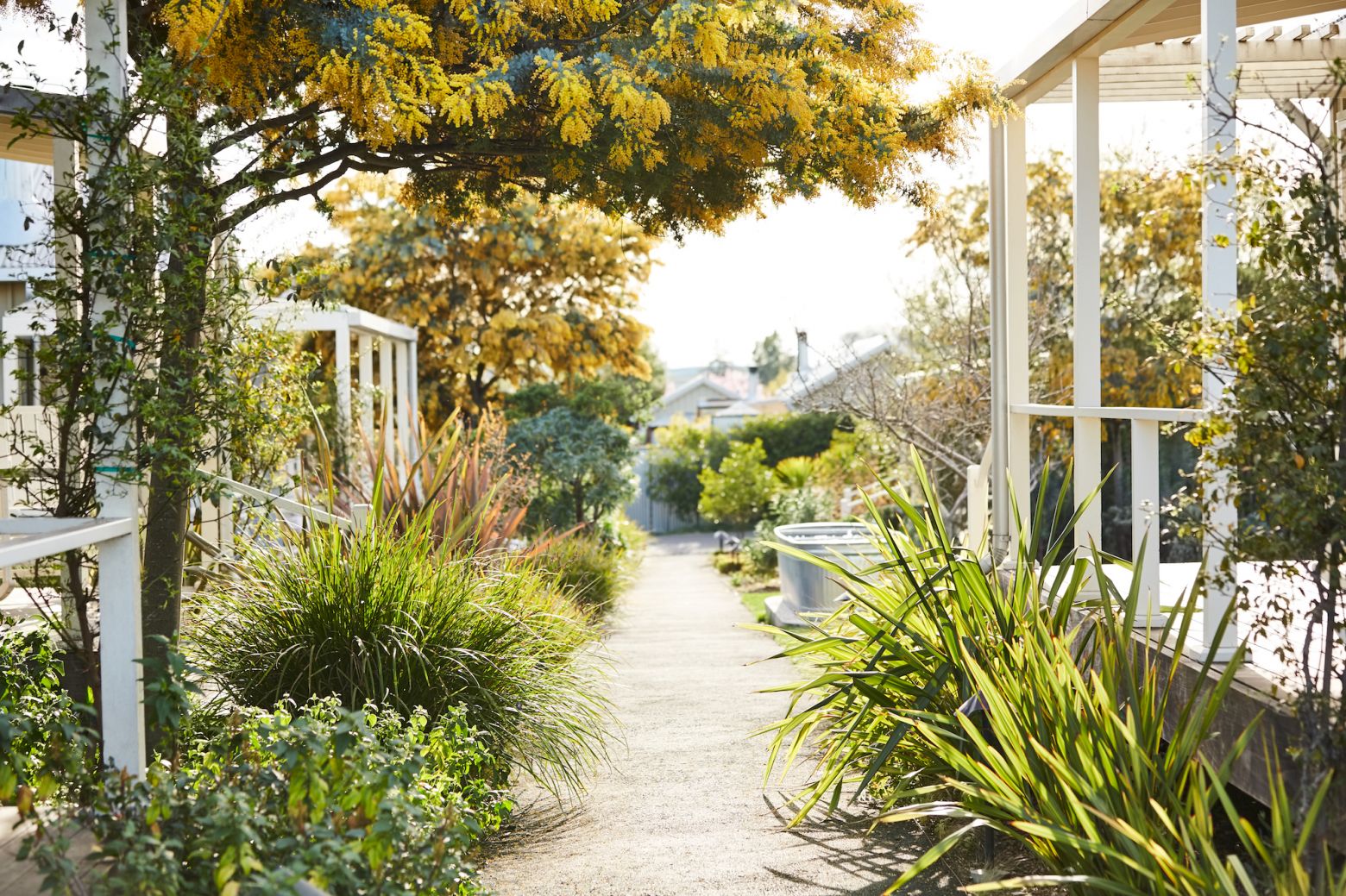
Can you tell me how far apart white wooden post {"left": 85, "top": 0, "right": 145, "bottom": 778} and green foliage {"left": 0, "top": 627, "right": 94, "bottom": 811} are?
110mm

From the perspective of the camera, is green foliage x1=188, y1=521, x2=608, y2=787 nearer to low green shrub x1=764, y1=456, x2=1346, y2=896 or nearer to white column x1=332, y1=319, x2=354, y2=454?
low green shrub x1=764, y1=456, x2=1346, y2=896

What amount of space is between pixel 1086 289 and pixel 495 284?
39.4 ft

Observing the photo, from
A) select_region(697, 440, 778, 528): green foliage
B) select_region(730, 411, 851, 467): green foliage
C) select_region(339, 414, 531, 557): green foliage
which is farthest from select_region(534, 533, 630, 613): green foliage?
select_region(730, 411, 851, 467): green foliage

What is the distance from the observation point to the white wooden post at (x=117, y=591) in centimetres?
→ 330

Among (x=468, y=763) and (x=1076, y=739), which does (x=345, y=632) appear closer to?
(x=468, y=763)

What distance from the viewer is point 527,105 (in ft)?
15.4

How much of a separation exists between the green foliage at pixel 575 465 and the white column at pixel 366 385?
312cm

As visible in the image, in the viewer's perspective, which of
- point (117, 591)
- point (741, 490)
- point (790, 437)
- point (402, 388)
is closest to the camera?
point (117, 591)

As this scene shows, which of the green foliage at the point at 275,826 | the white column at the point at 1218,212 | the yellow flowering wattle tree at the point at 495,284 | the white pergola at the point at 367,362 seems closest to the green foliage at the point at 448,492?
the white pergola at the point at 367,362

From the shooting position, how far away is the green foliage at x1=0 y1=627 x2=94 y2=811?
2.78 m

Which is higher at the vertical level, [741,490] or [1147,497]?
[1147,497]

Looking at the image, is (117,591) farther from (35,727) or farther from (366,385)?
(366,385)

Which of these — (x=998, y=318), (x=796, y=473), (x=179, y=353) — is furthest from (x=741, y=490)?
(x=179, y=353)

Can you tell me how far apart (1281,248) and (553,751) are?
3.30 m
